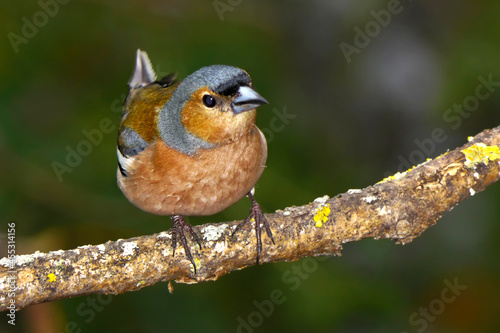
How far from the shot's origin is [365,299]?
466cm

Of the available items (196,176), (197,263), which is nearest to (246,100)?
(196,176)

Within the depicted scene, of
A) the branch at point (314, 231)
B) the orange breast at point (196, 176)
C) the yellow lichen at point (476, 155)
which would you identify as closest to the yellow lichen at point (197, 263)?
the branch at point (314, 231)

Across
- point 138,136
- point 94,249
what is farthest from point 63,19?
point 94,249

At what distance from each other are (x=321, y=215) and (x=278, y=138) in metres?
1.86

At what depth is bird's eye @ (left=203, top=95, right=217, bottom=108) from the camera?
12.0 feet

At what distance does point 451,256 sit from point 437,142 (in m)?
1.27

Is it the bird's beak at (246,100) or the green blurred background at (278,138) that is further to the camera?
the green blurred background at (278,138)

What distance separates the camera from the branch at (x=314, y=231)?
11.1 feet

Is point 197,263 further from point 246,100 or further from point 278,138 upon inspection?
point 278,138

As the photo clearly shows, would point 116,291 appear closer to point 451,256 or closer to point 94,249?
point 94,249

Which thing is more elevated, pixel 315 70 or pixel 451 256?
pixel 315 70

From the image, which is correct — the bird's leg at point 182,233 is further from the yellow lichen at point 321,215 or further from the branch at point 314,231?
the yellow lichen at point 321,215

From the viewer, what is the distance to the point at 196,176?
3850 mm

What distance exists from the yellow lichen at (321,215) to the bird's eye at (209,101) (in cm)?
91
